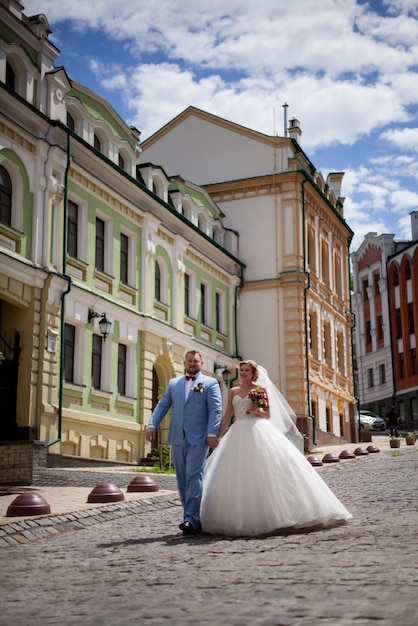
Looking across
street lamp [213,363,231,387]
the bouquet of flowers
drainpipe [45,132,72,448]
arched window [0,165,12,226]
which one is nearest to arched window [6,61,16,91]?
drainpipe [45,132,72,448]

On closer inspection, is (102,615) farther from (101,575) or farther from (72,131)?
(72,131)

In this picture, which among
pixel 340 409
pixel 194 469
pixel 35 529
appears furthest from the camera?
pixel 340 409

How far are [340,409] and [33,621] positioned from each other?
33.5m

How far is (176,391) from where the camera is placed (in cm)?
883

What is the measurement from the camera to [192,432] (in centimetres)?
850

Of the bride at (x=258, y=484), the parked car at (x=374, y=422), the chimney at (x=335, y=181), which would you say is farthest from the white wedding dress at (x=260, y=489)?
the parked car at (x=374, y=422)

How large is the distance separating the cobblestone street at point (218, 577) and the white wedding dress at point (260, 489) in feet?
0.79

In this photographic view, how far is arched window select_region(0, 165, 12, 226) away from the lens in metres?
18.2

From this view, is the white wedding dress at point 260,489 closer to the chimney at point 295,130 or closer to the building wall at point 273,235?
the building wall at point 273,235

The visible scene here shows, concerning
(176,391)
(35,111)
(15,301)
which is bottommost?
(176,391)

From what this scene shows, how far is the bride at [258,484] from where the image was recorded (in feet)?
26.2

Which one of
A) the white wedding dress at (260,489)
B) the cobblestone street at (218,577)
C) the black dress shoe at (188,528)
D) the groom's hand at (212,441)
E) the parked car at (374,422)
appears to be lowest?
the cobblestone street at (218,577)

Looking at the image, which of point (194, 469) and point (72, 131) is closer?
point (194, 469)

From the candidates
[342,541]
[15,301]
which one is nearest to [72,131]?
[15,301]
